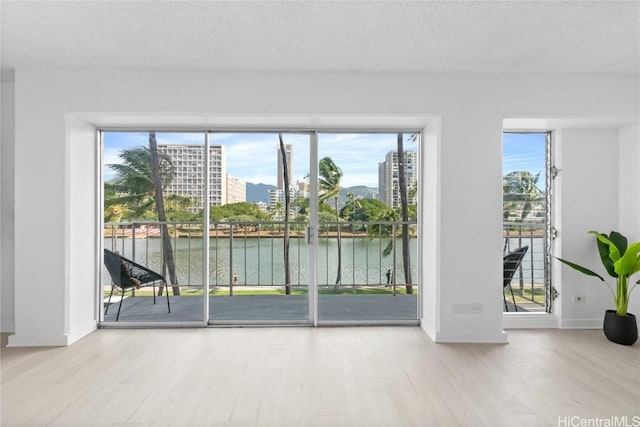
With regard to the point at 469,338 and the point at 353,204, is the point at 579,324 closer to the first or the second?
the point at 469,338

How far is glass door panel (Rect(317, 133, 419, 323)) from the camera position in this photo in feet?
13.6

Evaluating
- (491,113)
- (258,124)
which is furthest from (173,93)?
(491,113)

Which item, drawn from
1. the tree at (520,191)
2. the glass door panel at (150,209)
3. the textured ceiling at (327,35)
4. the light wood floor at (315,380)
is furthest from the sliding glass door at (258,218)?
the tree at (520,191)

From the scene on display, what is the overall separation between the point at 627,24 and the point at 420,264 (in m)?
2.62

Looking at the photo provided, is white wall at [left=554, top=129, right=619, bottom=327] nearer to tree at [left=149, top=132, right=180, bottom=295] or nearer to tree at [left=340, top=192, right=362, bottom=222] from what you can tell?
tree at [left=340, top=192, right=362, bottom=222]

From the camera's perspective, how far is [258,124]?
3877 mm

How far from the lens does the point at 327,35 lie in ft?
9.23

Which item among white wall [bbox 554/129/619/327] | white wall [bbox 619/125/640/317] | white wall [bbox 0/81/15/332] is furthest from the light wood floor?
white wall [bbox 619/125/640/317]

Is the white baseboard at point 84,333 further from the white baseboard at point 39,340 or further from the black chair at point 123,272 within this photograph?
the black chair at point 123,272

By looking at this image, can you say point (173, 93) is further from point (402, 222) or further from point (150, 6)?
point (402, 222)

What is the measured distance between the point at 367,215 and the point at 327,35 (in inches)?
79.3

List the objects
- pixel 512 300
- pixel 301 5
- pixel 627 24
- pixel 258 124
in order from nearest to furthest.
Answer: pixel 301 5 → pixel 627 24 → pixel 258 124 → pixel 512 300

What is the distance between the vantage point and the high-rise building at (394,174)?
13.6ft

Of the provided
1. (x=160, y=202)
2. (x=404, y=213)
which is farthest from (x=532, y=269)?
(x=160, y=202)
